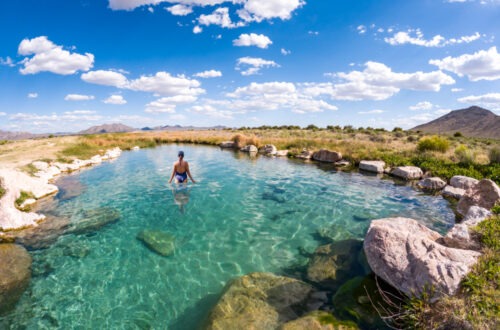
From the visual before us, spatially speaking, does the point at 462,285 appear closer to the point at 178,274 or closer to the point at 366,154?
the point at 178,274

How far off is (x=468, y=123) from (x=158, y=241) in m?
119

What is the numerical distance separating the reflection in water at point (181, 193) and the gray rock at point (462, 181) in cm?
1338

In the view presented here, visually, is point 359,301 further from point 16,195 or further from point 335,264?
point 16,195

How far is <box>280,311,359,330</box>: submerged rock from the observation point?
12.7 ft

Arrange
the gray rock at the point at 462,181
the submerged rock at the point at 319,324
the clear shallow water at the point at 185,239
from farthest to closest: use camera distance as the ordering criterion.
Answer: the gray rock at the point at 462,181 < the clear shallow water at the point at 185,239 < the submerged rock at the point at 319,324

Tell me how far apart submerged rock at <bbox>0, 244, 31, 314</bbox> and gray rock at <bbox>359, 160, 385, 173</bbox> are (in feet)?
60.2

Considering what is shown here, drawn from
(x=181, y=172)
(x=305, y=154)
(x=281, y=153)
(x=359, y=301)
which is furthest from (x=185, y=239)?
(x=281, y=153)

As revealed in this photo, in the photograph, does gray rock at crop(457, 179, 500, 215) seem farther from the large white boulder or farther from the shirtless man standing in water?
the large white boulder

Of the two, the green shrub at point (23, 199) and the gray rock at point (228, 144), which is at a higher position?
the gray rock at point (228, 144)

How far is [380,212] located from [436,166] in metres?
8.86

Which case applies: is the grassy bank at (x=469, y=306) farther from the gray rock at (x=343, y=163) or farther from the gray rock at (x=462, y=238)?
the gray rock at (x=343, y=163)

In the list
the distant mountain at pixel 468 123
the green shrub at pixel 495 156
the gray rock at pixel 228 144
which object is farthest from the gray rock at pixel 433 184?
the distant mountain at pixel 468 123

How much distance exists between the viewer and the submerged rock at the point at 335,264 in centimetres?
571

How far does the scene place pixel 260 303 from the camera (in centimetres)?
476
